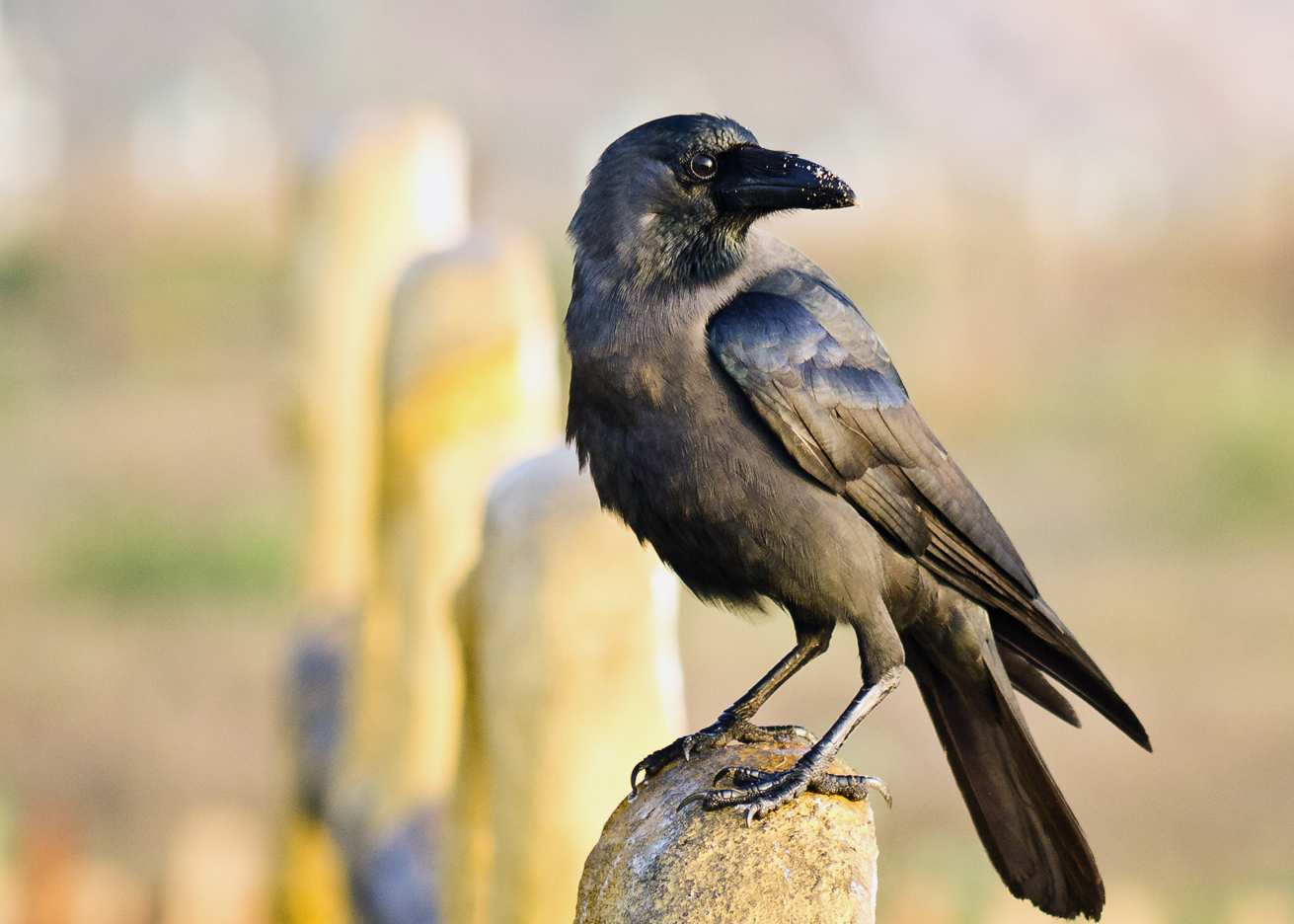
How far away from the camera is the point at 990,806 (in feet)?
9.36

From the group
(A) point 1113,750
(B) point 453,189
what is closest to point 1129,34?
(A) point 1113,750

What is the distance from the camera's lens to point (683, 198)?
2.75 metres

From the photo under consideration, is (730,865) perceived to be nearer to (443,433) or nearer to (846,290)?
(443,433)

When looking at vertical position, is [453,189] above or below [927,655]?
above

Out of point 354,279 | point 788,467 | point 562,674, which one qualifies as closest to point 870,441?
point 788,467

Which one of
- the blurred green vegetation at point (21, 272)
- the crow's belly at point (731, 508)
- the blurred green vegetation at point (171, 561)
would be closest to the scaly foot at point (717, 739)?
the crow's belly at point (731, 508)

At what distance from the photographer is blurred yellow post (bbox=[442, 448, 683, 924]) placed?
2.82m

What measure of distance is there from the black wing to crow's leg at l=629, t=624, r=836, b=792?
28cm

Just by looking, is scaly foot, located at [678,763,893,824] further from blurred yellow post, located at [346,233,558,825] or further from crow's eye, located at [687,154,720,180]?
blurred yellow post, located at [346,233,558,825]

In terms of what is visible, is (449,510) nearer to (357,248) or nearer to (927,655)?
(357,248)

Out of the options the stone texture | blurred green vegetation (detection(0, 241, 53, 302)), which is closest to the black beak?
the stone texture

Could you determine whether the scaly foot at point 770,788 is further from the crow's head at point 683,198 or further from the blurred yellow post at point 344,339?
the blurred yellow post at point 344,339

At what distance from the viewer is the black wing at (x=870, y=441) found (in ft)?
8.57

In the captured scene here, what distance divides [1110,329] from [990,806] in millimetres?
16915
